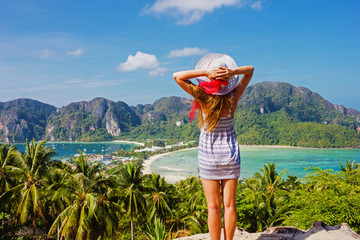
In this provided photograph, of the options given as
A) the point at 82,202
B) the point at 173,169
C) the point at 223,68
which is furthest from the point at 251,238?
the point at 173,169

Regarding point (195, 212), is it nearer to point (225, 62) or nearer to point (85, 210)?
point (85, 210)

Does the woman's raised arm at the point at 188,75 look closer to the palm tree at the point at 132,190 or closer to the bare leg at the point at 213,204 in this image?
the bare leg at the point at 213,204

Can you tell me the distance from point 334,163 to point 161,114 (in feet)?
389

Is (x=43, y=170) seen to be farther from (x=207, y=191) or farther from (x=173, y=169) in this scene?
(x=173, y=169)

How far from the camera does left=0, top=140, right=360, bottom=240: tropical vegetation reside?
4320 mm

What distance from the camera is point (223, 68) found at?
2.14 metres

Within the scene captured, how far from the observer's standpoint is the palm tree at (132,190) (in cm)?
1202

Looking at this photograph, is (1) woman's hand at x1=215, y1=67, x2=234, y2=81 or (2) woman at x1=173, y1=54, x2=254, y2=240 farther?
(2) woman at x1=173, y1=54, x2=254, y2=240

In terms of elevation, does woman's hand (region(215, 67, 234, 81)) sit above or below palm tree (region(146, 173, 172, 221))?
above

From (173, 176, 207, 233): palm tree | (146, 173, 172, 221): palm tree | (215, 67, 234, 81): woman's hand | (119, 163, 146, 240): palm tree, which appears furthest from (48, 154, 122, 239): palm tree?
(215, 67, 234, 81): woman's hand

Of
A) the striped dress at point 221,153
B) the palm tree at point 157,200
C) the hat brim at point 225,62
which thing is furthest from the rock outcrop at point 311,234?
the palm tree at point 157,200

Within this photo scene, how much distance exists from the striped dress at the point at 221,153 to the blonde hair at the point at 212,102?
0.08 m

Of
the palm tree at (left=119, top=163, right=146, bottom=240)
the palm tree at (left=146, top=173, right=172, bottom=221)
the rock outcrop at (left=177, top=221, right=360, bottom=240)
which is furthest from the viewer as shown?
the palm tree at (left=146, top=173, right=172, bottom=221)

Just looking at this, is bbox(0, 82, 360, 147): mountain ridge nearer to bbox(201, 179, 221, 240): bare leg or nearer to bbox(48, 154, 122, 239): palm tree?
bbox(48, 154, 122, 239): palm tree
